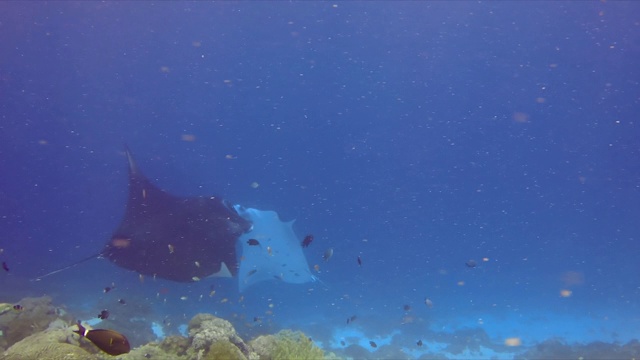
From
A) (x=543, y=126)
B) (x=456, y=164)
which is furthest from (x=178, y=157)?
(x=543, y=126)

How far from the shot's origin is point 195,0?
55.5 feet

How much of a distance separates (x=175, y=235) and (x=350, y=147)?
43.6 ft

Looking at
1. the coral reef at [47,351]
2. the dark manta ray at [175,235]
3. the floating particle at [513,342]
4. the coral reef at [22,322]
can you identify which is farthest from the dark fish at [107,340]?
the floating particle at [513,342]

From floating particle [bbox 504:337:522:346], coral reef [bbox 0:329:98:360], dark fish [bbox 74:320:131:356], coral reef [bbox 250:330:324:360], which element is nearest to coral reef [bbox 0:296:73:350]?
coral reef [bbox 0:329:98:360]

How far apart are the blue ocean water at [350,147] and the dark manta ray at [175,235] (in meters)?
→ 4.24

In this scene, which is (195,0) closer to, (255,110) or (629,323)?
(255,110)

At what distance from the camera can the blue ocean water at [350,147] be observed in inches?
676

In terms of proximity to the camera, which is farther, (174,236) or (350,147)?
(350,147)

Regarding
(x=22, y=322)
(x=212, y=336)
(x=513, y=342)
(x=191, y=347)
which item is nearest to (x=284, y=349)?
(x=212, y=336)

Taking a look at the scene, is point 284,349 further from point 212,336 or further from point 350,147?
point 350,147

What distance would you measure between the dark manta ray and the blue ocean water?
4245 mm

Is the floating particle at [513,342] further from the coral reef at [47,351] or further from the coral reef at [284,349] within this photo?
the coral reef at [47,351]

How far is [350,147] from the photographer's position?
22.7 meters

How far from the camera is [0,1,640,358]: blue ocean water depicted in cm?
1717
